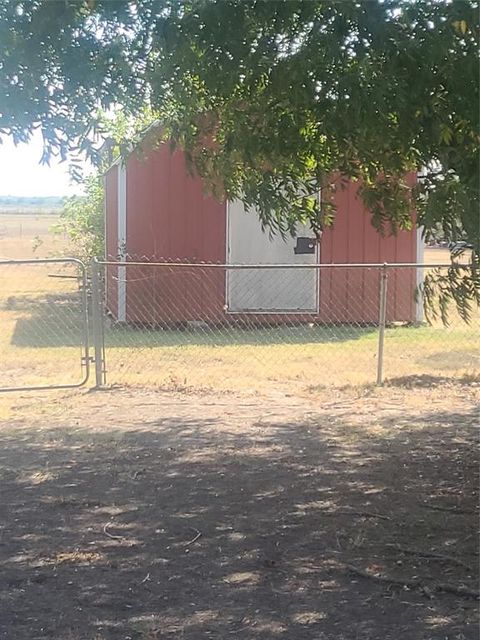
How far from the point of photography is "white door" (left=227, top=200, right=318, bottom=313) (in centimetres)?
1339

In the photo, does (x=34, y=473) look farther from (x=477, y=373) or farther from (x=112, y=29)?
(x=477, y=373)

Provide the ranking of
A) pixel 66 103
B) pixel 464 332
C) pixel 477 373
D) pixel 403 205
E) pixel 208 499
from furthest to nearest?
pixel 464 332 → pixel 477 373 → pixel 403 205 → pixel 208 499 → pixel 66 103

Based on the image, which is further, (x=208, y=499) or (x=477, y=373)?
(x=477, y=373)

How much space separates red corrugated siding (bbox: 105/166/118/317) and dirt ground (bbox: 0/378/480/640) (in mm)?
7006

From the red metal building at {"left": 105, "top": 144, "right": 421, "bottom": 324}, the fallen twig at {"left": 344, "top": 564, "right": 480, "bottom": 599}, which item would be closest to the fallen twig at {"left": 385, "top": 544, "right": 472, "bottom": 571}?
the fallen twig at {"left": 344, "top": 564, "right": 480, "bottom": 599}

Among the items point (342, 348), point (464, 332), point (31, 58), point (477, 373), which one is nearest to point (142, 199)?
point (342, 348)

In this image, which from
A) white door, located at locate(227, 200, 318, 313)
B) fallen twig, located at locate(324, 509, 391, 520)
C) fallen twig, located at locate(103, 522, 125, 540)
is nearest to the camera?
fallen twig, located at locate(103, 522, 125, 540)

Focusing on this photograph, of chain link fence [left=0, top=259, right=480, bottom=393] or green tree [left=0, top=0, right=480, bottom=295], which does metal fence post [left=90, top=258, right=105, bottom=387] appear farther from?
green tree [left=0, top=0, right=480, bottom=295]

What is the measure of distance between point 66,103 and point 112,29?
0.45 meters

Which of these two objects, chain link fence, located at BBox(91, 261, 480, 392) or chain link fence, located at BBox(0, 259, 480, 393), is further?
chain link fence, located at BBox(91, 261, 480, 392)

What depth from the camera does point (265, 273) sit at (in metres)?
13.5

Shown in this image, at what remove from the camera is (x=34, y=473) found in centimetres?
548

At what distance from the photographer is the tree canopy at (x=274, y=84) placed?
3627 millimetres

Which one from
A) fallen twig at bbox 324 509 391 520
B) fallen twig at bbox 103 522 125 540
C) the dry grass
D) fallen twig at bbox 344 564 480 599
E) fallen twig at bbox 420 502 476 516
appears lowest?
fallen twig at bbox 344 564 480 599
